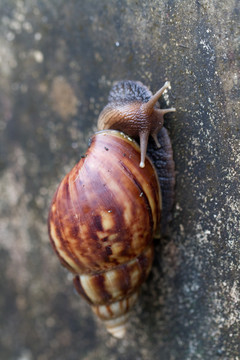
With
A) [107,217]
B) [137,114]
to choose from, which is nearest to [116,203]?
Result: [107,217]

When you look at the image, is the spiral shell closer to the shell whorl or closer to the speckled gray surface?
the shell whorl

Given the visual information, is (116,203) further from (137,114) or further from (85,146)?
(85,146)

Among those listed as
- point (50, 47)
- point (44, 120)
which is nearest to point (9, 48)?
point (50, 47)

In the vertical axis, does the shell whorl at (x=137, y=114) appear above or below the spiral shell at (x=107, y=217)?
above

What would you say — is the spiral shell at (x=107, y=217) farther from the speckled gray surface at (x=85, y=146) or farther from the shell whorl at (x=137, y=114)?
the speckled gray surface at (x=85, y=146)

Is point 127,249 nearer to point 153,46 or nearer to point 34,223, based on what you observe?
point 153,46

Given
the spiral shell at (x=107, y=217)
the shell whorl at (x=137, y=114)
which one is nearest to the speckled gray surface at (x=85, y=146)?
the shell whorl at (x=137, y=114)
